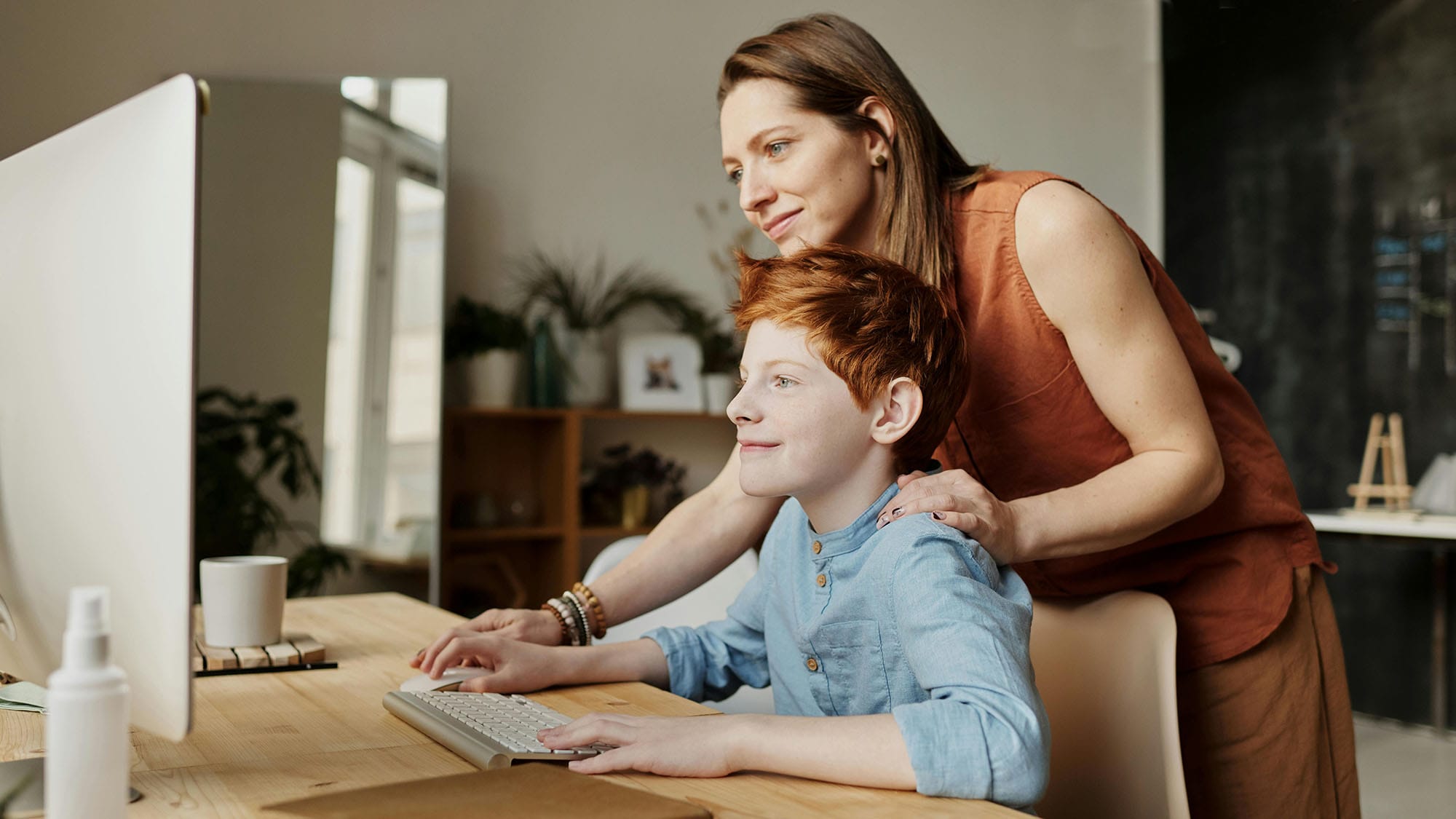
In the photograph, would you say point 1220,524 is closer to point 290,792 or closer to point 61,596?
point 290,792

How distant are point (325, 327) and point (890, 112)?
283 centimetres

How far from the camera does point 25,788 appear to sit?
0.76 metres

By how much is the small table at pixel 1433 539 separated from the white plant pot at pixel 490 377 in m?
2.67

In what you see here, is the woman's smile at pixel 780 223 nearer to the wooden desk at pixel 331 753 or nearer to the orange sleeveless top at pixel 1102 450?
the orange sleeveless top at pixel 1102 450

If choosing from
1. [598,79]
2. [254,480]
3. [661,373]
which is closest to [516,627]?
[254,480]

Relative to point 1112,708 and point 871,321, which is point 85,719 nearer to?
point 871,321

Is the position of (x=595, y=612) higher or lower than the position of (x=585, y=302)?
lower

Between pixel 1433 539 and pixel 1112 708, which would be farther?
pixel 1433 539

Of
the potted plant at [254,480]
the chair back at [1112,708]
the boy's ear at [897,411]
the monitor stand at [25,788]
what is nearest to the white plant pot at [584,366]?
the potted plant at [254,480]

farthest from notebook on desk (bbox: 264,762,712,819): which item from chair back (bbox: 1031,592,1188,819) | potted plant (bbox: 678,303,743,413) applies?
potted plant (bbox: 678,303,743,413)

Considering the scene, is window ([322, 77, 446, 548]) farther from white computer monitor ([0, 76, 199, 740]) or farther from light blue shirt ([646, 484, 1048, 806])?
white computer monitor ([0, 76, 199, 740])

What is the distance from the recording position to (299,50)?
4031 mm

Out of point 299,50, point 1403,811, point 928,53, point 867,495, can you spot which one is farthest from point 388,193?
point 1403,811

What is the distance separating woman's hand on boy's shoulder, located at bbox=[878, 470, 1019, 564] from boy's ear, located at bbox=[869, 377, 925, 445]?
45 millimetres
